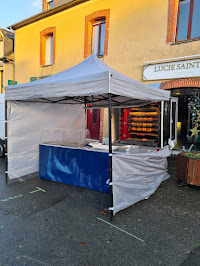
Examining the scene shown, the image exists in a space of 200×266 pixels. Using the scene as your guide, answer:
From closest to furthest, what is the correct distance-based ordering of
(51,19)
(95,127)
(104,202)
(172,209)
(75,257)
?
Result: 1. (75,257)
2. (172,209)
3. (104,202)
4. (95,127)
5. (51,19)

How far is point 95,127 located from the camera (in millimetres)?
10656

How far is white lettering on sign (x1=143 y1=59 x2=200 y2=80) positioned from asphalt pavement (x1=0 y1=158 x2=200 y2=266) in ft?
15.3

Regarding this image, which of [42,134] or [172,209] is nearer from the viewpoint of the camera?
[172,209]

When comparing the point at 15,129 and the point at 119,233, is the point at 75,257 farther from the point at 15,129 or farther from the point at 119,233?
the point at 15,129

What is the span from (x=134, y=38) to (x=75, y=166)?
6.71 metres

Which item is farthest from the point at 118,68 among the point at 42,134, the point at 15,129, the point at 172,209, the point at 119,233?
the point at 119,233

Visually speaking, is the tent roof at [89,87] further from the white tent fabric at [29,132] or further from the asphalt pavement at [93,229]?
the asphalt pavement at [93,229]

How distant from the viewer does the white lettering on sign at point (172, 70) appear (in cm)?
724

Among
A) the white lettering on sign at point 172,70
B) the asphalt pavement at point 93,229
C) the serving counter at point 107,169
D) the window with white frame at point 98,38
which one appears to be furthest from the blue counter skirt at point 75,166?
the window with white frame at point 98,38

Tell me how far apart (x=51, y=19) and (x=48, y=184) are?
10.8 meters

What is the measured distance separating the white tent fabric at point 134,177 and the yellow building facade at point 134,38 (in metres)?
3.87

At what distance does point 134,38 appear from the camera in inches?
344

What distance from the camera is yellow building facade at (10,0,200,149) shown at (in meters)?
7.64

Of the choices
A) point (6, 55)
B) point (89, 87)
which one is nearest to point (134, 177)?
point (89, 87)
